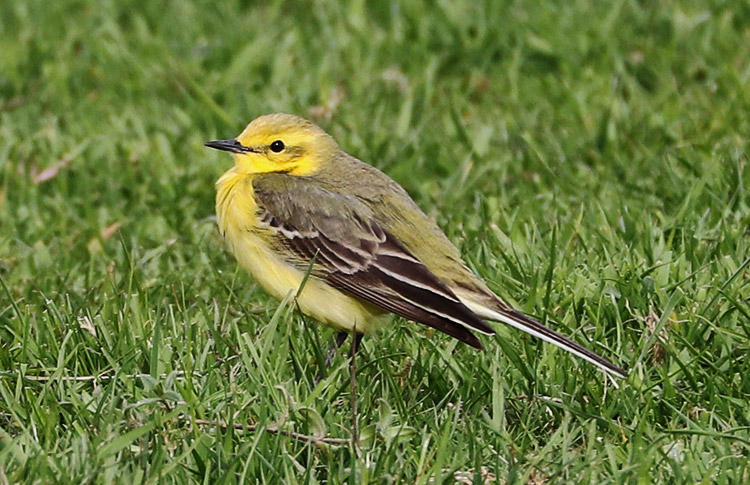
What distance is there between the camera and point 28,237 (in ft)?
25.7

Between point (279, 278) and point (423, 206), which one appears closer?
point (279, 278)

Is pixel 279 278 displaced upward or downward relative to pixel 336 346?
upward

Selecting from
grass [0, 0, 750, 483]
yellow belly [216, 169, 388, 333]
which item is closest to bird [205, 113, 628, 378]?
yellow belly [216, 169, 388, 333]

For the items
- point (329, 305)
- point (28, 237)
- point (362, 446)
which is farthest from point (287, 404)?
point (28, 237)

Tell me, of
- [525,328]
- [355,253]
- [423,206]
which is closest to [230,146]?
[355,253]

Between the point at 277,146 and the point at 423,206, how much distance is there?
1617mm

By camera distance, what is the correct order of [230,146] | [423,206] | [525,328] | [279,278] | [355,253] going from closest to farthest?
[525,328] → [355,253] → [279,278] → [230,146] → [423,206]

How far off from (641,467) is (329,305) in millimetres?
1765

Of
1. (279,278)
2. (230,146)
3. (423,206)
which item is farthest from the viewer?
(423,206)

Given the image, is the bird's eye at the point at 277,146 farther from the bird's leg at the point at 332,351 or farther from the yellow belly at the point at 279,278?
the bird's leg at the point at 332,351

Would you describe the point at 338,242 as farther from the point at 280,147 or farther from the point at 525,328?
the point at 525,328

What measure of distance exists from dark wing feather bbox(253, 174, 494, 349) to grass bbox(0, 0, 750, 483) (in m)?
0.26

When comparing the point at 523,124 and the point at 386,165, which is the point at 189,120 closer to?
the point at 386,165

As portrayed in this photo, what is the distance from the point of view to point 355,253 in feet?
19.2
